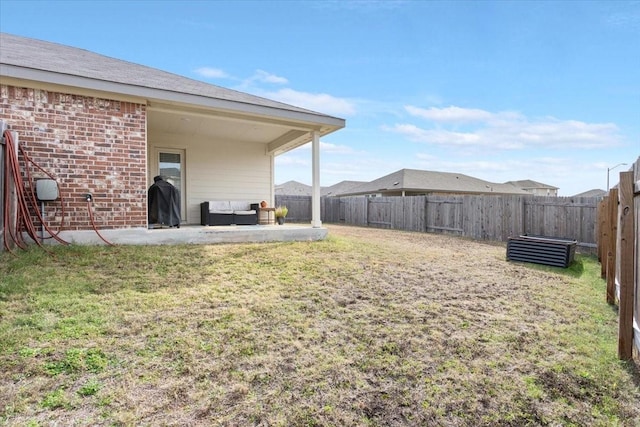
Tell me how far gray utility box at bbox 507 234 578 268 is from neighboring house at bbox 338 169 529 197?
52.2ft

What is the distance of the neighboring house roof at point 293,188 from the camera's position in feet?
141

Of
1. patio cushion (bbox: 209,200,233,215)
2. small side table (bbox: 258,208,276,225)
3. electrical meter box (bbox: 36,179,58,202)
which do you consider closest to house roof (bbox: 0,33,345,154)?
electrical meter box (bbox: 36,179,58,202)

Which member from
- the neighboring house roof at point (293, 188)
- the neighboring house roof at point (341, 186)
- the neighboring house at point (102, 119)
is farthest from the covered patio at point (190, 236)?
the neighboring house roof at point (293, 188)

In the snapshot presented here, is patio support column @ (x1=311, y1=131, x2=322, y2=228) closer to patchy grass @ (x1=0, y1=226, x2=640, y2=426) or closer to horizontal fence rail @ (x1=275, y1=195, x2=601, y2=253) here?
patchy grass @ (x1=0, y1=226, x2=640, y2=426)

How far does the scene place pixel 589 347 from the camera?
116 inches

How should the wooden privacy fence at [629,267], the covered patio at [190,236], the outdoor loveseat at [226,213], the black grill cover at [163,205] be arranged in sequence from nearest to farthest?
the wooden privacy fence at [629,267] < the covered patio at [190,236] < the black grill cover at [163,205] < the outdoor loveseat at [226,213]

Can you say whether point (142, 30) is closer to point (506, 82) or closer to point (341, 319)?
point (341, 319)

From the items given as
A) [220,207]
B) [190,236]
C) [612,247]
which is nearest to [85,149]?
[190,236]

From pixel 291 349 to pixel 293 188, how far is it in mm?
43981

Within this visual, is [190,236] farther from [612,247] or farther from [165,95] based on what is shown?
[612,247]

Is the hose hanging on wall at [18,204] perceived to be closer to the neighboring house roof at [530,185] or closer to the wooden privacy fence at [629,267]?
the wooden privacy fence at [629,267]

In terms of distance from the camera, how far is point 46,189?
5.26 meters

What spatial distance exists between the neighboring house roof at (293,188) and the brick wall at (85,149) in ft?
118

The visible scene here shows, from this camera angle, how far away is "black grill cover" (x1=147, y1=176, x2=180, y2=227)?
23.4ft
